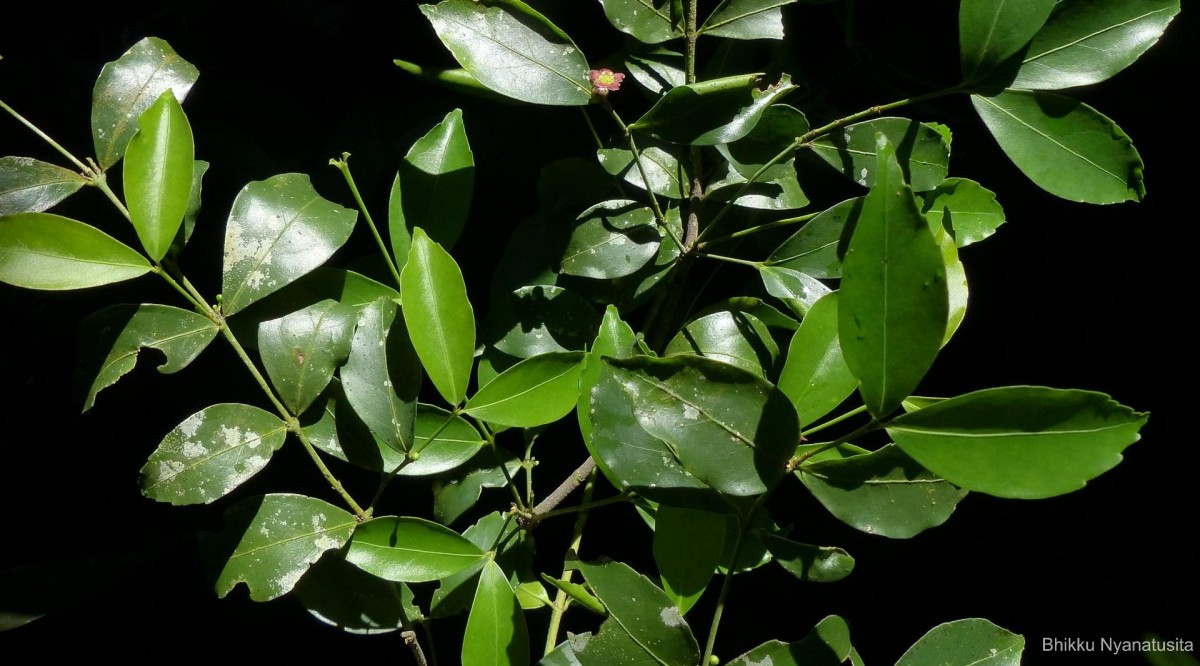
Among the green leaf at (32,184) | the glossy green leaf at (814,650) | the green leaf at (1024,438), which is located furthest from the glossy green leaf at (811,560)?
the green leaf at (32,184)

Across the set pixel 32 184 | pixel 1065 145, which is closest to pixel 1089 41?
pixel 1065 145

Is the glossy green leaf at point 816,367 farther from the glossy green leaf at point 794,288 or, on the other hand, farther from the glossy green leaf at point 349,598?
the glossy green leaf at point 349,598

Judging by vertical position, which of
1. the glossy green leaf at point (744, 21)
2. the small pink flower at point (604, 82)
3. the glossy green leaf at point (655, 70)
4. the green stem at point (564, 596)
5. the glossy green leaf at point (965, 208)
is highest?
the glossy green leaf at point (744, 21)

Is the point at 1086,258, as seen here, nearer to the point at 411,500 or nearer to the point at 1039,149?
the point at 1039,149

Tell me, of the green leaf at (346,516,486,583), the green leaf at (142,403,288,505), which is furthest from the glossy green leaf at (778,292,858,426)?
the green leaf at (142,403,288,505)

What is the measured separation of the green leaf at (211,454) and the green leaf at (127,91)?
8.7 inches

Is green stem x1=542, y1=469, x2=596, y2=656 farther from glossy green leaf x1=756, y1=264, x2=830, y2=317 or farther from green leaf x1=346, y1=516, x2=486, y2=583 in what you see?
glossy green leaf x1=756, y1=264, x2=830, y2=317

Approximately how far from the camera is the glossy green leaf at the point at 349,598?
0.65m

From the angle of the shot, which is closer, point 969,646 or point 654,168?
point 969,646

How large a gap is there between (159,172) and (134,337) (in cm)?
12

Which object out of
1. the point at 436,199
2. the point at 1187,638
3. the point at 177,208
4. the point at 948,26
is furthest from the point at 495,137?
the point at 1187,638

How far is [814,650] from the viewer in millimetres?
539

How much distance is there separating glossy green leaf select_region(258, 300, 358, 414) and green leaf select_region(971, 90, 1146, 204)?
49 cm

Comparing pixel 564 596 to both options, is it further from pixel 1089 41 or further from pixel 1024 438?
pixel 1089 41
